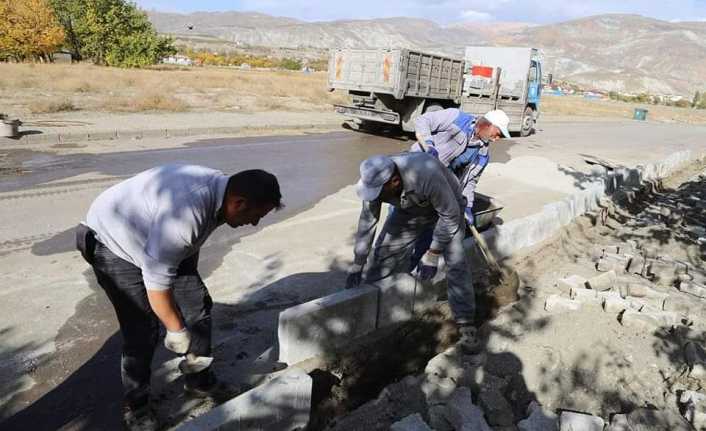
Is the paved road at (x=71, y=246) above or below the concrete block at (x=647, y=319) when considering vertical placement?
below

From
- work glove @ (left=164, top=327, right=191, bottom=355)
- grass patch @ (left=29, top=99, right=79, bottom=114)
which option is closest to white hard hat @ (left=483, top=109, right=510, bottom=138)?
work glove @ (left=164, top=327, right=191, bottom=355)

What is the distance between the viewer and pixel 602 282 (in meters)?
4.70

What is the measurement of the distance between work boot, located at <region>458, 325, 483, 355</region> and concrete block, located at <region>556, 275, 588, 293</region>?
1319 millimetres

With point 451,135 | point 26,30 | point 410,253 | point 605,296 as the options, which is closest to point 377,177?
point 410,253

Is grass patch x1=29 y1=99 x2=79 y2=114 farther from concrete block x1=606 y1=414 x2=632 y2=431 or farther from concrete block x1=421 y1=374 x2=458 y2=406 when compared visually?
concrete block x1=606 y1=414 x2=632 y2=431

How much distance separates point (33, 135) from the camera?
33.2 feet

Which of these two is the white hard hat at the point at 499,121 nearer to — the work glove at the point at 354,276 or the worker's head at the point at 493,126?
the worker's head at the point at 493,126

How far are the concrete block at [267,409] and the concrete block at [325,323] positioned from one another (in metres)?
0.35

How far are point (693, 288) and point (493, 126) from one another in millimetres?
2472

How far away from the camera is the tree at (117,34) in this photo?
115ft

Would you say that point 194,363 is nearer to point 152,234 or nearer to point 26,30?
point 152,234

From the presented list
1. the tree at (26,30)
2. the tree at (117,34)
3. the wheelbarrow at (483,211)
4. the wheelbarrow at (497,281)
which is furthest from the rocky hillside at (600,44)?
the wheelbarrow at (497,281)

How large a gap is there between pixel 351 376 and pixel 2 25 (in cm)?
3779

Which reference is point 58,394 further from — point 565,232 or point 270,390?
point 565,232
